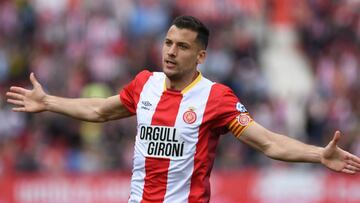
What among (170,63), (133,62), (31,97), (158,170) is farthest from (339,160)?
(133,62)

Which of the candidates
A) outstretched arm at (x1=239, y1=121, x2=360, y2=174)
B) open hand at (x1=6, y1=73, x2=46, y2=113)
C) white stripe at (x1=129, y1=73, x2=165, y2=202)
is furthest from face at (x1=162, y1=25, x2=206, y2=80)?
open hand at (x1=6, y1=73, x2=46, y2=113)

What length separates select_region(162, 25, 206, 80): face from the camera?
9.62 metres

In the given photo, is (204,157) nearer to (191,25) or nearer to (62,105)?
(191,25)

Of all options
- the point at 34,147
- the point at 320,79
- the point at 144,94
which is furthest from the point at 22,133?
the point at 144,94

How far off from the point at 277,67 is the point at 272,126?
8.98 feet

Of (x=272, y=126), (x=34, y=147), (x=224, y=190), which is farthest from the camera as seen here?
(x=272, y=126)

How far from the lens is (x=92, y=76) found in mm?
19719

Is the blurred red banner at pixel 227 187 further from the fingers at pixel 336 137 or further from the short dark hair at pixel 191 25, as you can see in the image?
the fingers at pixel 336 137

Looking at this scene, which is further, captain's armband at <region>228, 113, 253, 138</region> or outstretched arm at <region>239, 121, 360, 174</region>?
captain's armband at <region>228, 113, 253, 138</region>

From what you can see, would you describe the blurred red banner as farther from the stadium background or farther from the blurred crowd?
the blurred crowd

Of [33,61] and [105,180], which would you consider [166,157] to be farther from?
[33,61]

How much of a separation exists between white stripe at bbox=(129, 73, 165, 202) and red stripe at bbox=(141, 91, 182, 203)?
0.04 metres

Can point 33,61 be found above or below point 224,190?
above

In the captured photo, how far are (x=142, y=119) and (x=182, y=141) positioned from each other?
1.18 feet
